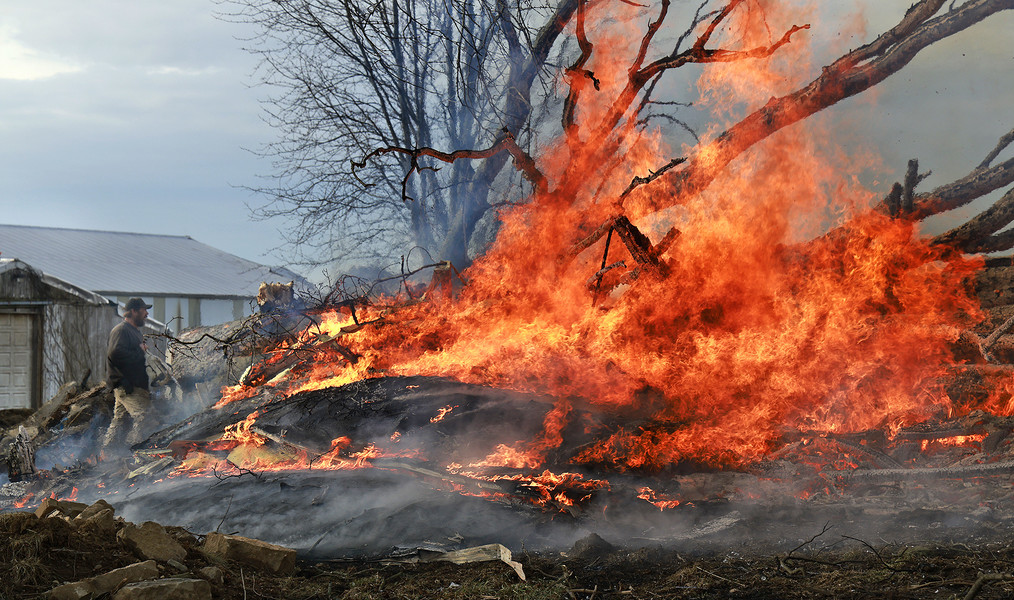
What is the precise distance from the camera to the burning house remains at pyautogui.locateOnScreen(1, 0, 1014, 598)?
5.86 m

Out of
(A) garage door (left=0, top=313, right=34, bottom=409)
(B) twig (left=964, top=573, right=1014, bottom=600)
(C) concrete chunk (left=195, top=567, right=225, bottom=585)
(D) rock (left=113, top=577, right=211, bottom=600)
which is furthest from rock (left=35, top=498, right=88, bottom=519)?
(A) garage door (left=0, top=313, right=34, bottom=409)

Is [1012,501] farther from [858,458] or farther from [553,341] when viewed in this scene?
[553,341]

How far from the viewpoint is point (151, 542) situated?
445 cm

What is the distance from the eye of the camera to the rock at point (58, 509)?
496cm

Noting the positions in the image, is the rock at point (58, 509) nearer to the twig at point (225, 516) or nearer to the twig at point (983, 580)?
the twig at point (225, 516)

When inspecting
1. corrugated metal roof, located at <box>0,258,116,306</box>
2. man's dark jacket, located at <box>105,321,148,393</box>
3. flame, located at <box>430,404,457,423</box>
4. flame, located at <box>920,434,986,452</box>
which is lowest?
flame, located at <box>920,434,986,452</box>

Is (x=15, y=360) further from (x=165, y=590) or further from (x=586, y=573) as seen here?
(x=586, y=573)

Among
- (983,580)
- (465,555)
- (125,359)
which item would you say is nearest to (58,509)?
(465,555)

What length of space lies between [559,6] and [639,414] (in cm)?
682

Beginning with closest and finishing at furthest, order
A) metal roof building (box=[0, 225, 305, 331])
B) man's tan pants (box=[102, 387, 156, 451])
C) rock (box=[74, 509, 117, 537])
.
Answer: rock (box=[74, 509, 117, 537])
man's tan pants (box=[102, 387, 156, 451])
metal roof building (box=[0, 225, 305, 331])

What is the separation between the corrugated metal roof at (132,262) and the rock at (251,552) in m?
12.4

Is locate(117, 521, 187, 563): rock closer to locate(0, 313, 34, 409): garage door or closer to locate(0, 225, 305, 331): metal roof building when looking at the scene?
locate(0, 313, 34, 409): garage door

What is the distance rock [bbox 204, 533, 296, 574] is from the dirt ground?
0.07 m

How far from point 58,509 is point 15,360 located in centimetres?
1114
